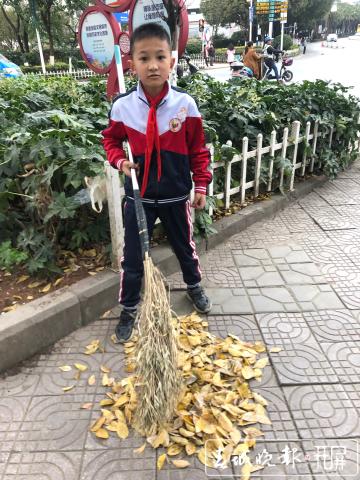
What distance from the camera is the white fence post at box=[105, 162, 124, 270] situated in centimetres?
273

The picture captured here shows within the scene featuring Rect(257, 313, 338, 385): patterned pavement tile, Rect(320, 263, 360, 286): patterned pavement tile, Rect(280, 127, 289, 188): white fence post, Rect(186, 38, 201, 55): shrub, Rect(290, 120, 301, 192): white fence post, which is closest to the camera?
Rect(257, 313, 338, 385): patterned pavement tile

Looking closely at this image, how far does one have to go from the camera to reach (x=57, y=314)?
2527 millimetres

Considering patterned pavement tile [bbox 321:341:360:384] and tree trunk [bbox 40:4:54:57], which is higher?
tree trunk [bbox 40:4:54:57]

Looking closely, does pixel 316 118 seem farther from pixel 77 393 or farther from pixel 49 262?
pixel 77 393

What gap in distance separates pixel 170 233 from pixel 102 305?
672mm

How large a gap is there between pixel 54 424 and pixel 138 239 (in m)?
1.06

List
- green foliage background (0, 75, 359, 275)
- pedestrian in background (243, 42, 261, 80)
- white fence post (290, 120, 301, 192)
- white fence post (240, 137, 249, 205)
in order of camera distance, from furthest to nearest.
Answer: pedestrian in background (243, 42, 261, 80) → white fence post (290, 120, 301, 192) → white fence post (240, 137, 249, 205) → green foliage background (0, 75, 359, 275)

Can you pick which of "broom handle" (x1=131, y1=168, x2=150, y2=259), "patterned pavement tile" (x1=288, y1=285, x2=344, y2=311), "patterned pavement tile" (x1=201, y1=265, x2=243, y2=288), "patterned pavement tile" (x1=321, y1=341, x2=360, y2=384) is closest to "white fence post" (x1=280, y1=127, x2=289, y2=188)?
"patterned pavement tile" (x1=201, y1=265, x2=243, y2=288)

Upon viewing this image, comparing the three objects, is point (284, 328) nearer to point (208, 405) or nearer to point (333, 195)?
point (208, 405)

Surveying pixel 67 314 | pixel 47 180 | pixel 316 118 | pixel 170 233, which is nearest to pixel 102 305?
pixel 67 314

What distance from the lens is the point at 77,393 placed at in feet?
7.27

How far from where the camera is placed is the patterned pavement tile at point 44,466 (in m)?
1.79

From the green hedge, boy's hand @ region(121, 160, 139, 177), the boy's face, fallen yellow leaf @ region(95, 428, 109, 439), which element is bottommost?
the green hedge

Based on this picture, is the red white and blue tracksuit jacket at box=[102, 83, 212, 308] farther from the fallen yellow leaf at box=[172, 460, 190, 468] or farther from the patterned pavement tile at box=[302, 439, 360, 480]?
the patterned pavement tile at box=[302, 439, 360, 480]
